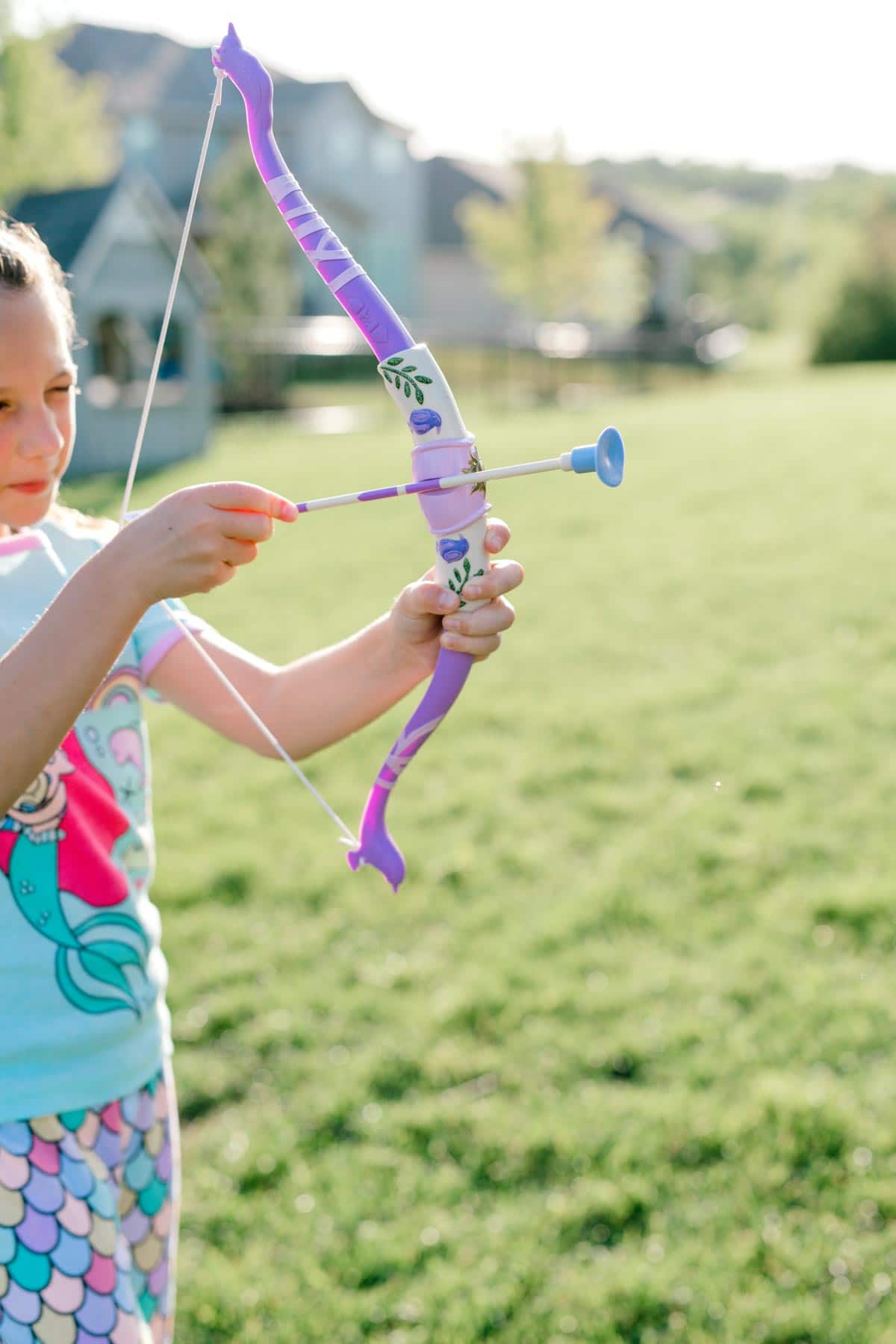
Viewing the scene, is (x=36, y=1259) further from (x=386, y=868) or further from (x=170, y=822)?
(x=170, y=822)

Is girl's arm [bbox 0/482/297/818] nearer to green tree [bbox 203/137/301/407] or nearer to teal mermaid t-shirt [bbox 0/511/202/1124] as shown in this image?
teal mermaid t-shirt [bbox 0/511/202/1124]

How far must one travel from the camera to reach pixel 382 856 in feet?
4.14

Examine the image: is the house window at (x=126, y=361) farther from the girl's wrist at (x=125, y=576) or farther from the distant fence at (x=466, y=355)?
the girl's wrist at (x=125, y=576)

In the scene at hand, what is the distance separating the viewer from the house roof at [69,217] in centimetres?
1158

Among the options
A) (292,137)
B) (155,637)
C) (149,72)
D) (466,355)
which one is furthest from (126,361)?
(149,72)

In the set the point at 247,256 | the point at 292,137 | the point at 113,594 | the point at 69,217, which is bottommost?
the point at 247,256

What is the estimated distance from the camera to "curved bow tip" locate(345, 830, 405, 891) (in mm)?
1260

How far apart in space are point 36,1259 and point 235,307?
19735 mm

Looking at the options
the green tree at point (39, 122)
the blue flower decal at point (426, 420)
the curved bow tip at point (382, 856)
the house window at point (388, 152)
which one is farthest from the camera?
the house window at point (388, 152)

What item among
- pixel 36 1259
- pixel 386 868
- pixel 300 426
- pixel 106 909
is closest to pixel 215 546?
pixel 386 868

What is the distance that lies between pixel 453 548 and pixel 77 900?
60 centimetres

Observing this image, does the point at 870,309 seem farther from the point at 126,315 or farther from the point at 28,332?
the point at 28,332

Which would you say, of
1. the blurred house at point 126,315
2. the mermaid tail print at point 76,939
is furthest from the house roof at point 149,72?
the mermaid tail print at point 76,939

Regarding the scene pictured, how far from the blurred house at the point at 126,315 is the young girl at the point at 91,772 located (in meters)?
9.24
